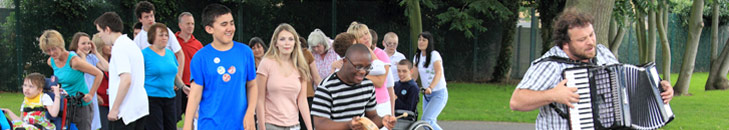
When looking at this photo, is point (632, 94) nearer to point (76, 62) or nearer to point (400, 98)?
point (400, 98)

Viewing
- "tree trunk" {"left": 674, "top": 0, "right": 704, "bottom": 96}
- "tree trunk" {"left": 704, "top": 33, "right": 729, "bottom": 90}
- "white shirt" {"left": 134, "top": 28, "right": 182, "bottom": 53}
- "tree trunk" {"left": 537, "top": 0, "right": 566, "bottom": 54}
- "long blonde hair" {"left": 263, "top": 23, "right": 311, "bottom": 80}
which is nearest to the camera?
"long blonde hair" {"left": 263, "top": 23, "right": 311, "bottom": 80}

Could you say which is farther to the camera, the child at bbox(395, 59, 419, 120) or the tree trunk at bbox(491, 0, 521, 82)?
the tree trunk at bbox(491, 0, 521, 82)

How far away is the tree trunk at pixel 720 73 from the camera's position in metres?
19.5

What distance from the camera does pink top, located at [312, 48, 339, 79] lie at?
6926 mm

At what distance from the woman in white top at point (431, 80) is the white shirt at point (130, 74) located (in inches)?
125

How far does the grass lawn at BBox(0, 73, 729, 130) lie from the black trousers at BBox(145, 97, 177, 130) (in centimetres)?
348

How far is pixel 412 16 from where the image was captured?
16969mm

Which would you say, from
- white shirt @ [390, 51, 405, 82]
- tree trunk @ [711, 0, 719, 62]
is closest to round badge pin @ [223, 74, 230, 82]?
white shirt @ [390, 51, 405, 82]

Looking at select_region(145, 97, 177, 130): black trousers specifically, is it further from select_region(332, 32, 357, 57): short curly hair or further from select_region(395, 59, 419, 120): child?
select_region(395, 59, 419, 120): child

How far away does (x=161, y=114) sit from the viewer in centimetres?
611

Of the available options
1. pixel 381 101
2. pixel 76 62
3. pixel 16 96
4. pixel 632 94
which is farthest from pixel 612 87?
pixel 16 96

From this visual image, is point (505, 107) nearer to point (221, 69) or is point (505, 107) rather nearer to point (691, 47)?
point (691, 47)

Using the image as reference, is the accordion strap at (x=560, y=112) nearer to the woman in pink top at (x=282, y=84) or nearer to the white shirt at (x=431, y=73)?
the woman in pink top at (x=282, y=84)

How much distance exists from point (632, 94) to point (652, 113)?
23 cm
